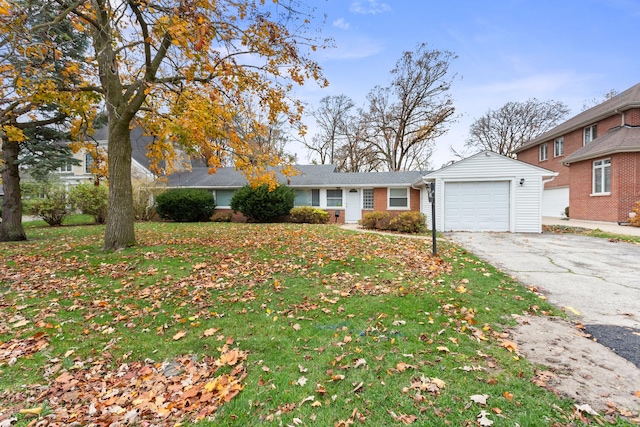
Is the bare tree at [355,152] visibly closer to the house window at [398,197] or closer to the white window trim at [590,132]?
the house window at [398,197]

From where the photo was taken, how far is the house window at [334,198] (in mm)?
18498

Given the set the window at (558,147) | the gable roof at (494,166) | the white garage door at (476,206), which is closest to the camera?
the gable roof at (494,166)

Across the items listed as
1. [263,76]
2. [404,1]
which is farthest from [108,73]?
[404,1]

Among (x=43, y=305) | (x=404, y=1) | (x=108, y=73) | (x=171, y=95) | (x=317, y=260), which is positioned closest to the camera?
(x=43, y=305)

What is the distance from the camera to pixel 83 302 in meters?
4.62

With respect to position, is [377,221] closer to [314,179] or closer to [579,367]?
[314,179]

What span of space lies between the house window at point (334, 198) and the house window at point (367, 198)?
4.84ft

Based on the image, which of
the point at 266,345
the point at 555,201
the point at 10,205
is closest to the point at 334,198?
the point at 10,205

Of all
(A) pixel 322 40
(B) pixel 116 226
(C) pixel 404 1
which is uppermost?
(C) pixel 404 1

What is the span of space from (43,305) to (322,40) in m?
7.26

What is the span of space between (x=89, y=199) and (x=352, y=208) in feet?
47.3

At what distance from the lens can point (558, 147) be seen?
20812mm

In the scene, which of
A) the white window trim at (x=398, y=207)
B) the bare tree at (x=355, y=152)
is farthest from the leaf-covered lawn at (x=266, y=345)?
→ the bare tree at (x=355, y=152)

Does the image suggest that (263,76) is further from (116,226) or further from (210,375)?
(210,375)
